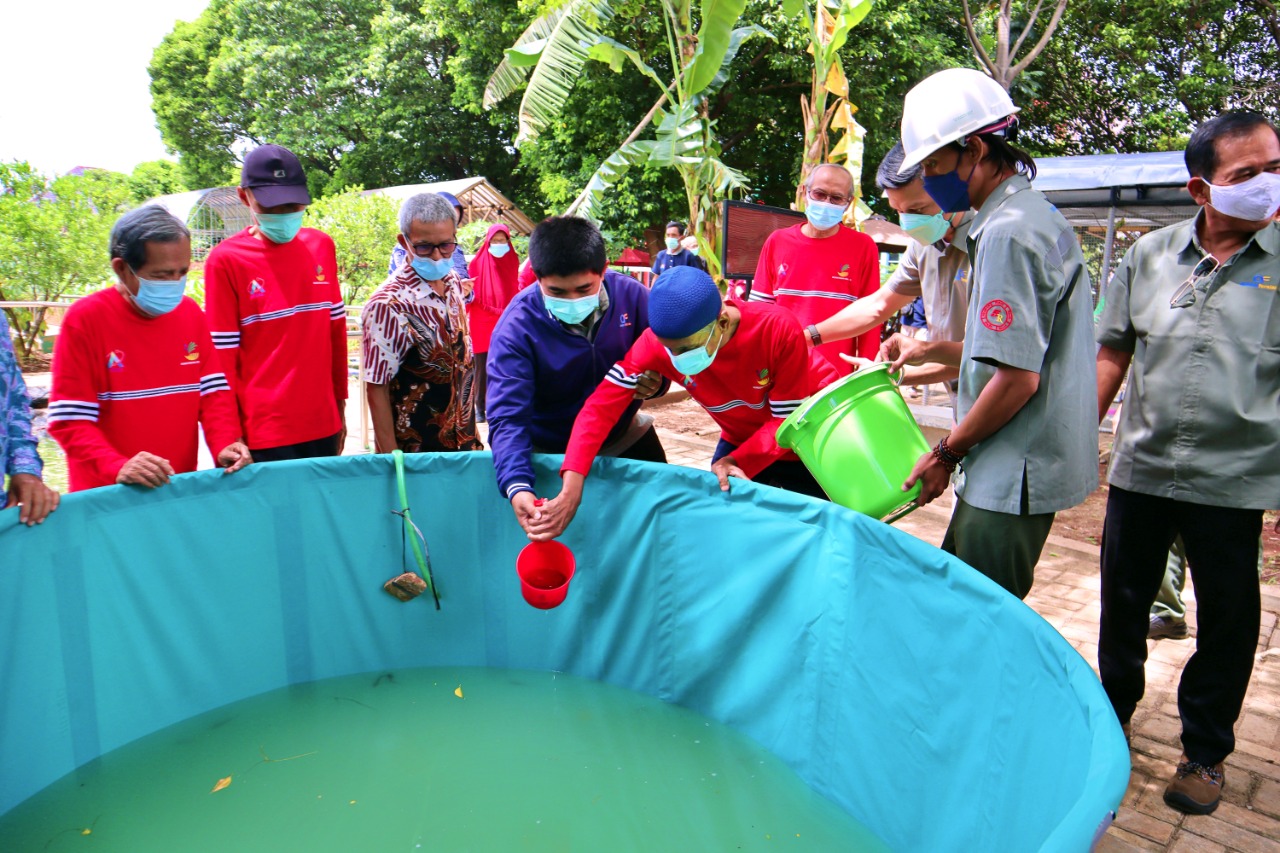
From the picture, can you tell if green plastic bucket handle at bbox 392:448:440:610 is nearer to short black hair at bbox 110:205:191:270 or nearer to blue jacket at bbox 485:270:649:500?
blue jacket at bbox 485:270:649:500

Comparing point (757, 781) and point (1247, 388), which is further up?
point (1247, 388)

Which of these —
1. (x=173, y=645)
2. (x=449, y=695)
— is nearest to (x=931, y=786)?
(x=449, y=695)

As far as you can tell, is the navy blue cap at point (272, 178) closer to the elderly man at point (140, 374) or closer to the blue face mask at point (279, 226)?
the blue face mask at point (279, 226)

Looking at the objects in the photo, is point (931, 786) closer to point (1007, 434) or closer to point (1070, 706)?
point (1070, 706)

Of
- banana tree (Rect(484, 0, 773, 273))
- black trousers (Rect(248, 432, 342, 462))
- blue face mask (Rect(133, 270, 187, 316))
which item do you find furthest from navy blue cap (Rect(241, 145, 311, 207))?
banana tree (Rect(484, 0, 773, 273))

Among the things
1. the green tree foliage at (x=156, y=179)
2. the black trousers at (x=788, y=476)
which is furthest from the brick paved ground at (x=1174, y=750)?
the green tree foliage at (x=156, y=179)

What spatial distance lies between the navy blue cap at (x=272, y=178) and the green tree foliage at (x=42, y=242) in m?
10.2

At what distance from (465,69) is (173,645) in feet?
70.8

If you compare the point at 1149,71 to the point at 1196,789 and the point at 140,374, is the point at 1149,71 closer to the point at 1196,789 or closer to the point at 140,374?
the point at 1196,789

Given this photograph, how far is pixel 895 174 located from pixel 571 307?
1065 millimetres

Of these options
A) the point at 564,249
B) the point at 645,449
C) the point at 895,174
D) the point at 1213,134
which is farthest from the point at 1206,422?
the point at 564,249

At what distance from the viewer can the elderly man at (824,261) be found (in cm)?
441

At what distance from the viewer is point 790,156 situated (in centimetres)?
1939

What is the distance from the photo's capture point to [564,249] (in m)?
2.71
